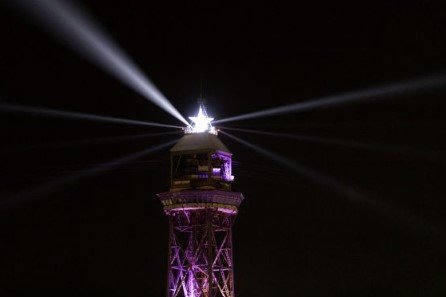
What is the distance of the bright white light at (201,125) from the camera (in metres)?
66.8

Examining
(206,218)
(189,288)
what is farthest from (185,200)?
(189,288)

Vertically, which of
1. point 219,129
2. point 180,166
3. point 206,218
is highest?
point 219,129

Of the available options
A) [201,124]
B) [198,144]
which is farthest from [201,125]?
[198,144]

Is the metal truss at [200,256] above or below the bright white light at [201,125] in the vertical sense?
below

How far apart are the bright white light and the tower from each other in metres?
1.12

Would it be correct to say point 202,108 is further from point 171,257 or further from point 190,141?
point 171,257

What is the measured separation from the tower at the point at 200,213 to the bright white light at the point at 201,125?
112 centimetres

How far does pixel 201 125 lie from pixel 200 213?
7.51 m

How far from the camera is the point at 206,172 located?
64125mm

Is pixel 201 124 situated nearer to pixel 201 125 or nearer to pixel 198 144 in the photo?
pixel 201 125

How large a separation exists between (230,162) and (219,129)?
4347 mm

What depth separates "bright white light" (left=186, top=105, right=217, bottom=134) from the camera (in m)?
66.8

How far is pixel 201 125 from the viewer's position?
6712 cm

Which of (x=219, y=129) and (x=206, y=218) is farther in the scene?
(x=219, y=129)
